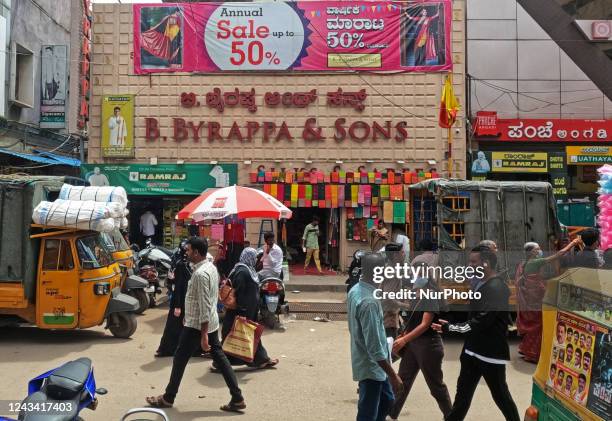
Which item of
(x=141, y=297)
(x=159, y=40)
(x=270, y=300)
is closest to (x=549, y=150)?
(x=270, y=300)

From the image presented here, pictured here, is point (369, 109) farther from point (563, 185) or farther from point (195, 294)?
point (195, 294)

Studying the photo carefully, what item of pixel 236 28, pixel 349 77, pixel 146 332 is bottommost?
pixel 146 332

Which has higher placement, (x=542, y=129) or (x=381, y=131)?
(x=542, y=129)

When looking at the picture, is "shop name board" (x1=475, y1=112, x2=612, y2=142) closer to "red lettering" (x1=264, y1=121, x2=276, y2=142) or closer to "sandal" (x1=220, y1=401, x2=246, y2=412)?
"red lettering" (x1=264, y1=121, x2=276, y2=142)

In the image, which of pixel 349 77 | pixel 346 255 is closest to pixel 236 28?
pixel 349 77

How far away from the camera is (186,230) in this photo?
16469 mm

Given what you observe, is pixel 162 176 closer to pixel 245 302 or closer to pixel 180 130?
pixel 180 130

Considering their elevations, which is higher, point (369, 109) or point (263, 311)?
point (369, 109)

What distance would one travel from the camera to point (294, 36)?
16000mm

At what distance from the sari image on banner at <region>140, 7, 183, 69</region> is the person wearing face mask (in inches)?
472

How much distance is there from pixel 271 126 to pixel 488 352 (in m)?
12.5

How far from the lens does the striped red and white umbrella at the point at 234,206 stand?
8.76 meters

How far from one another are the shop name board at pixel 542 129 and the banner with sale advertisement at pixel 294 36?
2.19 m

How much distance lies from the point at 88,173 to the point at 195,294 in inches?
472
